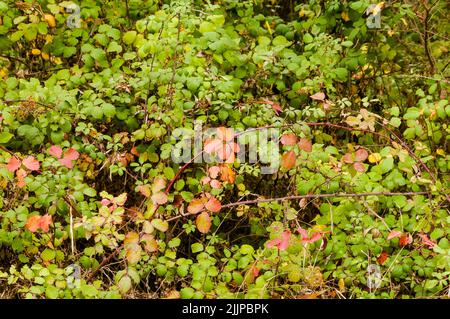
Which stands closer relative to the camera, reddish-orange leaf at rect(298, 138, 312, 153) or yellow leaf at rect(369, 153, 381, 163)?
reddish-orange leaf at rect(298, 138, 312, 153)

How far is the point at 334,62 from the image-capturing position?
4.12 metres

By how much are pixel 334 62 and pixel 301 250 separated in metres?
1.45

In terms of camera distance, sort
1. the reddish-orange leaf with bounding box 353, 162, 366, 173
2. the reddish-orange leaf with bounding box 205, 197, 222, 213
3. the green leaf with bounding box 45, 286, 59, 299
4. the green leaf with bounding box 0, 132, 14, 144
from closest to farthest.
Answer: the green leaf with bounding box 45, 286, 59, 299 → the reddish-orange leaf with bounding box 205, 197, 222, 213 → the reddish-orange leaf with bounding box 353, 162, 366, 173 → the green leaf with bounding box 0, 132, 14, 144

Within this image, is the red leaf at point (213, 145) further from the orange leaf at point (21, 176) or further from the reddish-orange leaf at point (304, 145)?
the orange leaf at point (21, 176)

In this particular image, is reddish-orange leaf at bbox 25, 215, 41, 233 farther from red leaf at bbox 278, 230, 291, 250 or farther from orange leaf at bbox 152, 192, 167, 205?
red leaf at bbox 278, 230, 291, 250

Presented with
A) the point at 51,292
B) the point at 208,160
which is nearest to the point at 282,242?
the point at 208,160

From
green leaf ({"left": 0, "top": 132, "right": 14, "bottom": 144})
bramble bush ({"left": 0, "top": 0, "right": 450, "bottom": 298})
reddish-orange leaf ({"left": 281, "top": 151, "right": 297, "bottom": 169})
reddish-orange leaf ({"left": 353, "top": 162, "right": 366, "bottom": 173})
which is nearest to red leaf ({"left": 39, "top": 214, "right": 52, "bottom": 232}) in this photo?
bramble bush ({"left": 0, "top": 0, "right": 450, "bottom": 298})

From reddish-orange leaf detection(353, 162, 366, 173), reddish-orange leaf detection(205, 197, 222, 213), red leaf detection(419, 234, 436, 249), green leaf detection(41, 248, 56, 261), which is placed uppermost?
reddish-orange leaf detection(353, 162, 366, 173)

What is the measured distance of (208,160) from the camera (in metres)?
3.62

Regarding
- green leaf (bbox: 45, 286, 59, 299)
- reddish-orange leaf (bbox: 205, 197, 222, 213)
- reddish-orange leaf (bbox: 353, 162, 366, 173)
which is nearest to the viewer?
green leaf (bbox: 45, 286, 59, 299)

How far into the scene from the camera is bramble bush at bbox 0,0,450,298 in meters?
3.21

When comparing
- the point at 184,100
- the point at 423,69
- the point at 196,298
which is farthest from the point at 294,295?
the point at 423,69

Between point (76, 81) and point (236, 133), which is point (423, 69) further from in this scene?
point (76, 81)

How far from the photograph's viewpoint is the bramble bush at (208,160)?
3.21m
